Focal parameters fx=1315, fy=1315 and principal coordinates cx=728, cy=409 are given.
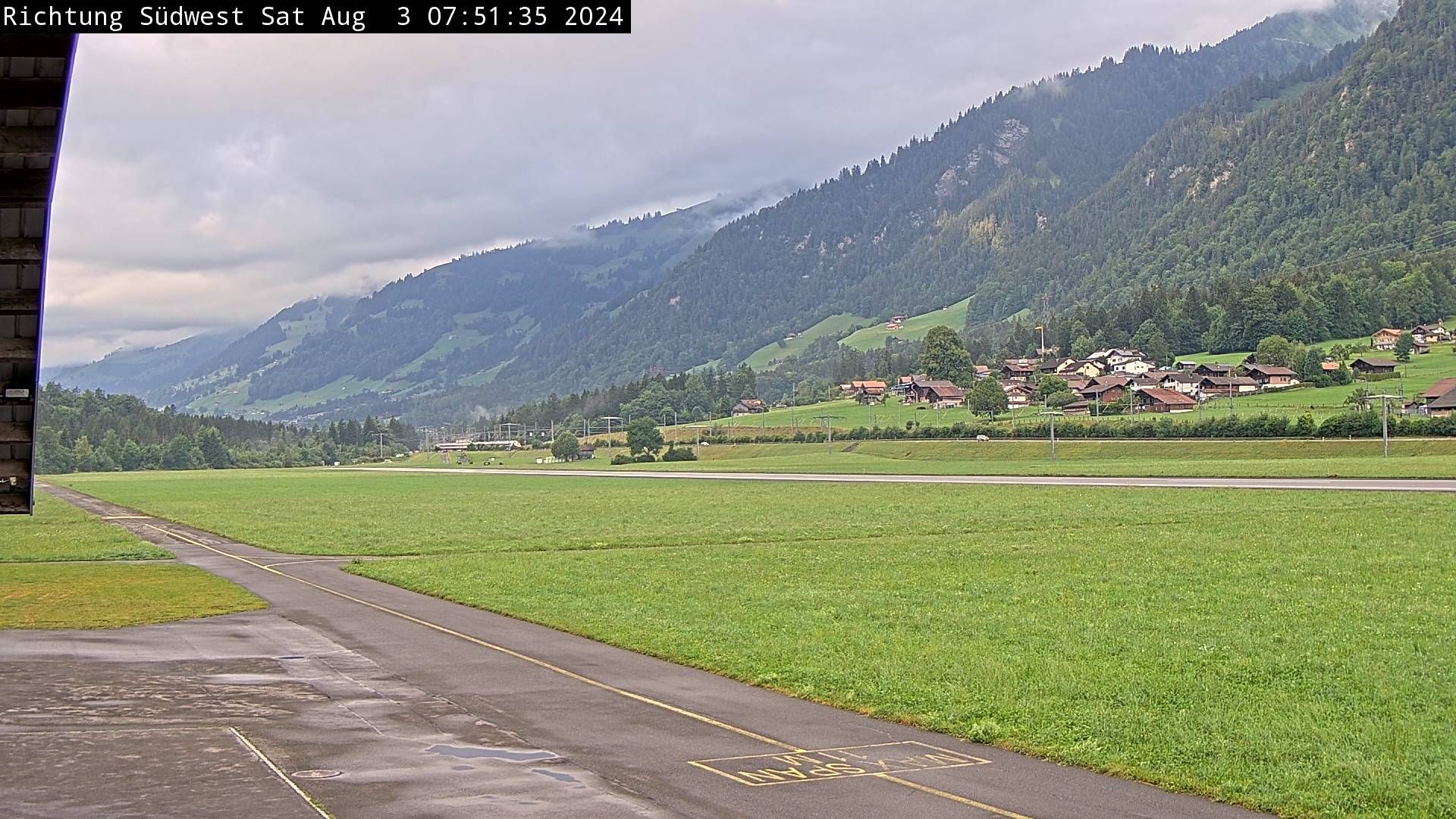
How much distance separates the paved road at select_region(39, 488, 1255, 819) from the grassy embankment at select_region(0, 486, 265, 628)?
24.6 ft

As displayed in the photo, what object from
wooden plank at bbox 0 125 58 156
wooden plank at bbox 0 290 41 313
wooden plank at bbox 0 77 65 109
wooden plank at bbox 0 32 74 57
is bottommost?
wooden plank at bbox 0 290 41 313

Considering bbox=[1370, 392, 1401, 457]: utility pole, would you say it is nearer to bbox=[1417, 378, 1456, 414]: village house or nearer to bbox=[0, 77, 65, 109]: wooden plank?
bbox=[1417, 378, 1456, 414]: village house

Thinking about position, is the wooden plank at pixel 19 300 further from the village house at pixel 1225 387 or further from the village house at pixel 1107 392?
the village house at pixel 1225 387

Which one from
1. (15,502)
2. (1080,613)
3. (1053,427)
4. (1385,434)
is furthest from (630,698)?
(1053,427)

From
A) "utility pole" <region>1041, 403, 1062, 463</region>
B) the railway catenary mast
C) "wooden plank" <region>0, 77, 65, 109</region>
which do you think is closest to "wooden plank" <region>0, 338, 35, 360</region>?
the railway catenary mast

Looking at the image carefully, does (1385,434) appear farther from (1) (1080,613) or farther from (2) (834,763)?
(2) (834,763)

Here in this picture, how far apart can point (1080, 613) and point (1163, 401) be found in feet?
537

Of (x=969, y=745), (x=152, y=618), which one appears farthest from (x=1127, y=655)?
(x=152, y=618)

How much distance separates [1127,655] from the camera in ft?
69.3

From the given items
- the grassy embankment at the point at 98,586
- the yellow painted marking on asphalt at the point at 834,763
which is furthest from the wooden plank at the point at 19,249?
the yellow painted marking on asphalt at the point at 834,763

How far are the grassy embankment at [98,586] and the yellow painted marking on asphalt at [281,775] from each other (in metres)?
13.3

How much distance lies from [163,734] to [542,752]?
4877 mm

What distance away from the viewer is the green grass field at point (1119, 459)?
85125 millimetres

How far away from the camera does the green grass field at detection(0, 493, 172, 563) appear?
1900 inches
